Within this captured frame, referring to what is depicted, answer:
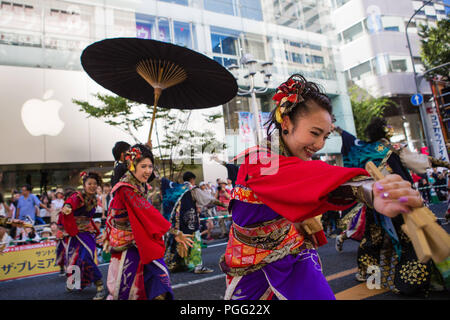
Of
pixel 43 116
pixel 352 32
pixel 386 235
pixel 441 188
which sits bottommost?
pixel 386 235

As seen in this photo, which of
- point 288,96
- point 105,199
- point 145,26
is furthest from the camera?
point 145,26

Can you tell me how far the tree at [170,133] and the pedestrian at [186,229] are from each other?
596 cm

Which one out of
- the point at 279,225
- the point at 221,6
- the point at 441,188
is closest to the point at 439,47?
the point at 441,188

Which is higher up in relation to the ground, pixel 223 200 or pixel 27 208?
pixel 27 208

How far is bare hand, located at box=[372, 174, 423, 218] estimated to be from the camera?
76cm

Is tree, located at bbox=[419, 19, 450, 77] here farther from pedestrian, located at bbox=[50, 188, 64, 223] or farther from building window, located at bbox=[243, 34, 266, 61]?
pedestrian, located at bbox=[50, 188, 64, 223]

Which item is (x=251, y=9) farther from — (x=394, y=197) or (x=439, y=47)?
(x=394, y=197)

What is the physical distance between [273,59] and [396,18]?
1292 cm

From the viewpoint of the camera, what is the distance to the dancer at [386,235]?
3029 millimetres

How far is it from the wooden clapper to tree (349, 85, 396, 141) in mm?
22761

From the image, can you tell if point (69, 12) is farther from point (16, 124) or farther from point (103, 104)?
point (16, 124)

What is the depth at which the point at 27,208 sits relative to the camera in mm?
A: 8289

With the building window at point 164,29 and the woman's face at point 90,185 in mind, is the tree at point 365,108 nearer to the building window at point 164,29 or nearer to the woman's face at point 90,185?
the building window at point 164,29

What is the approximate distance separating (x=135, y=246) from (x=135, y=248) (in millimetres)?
18
